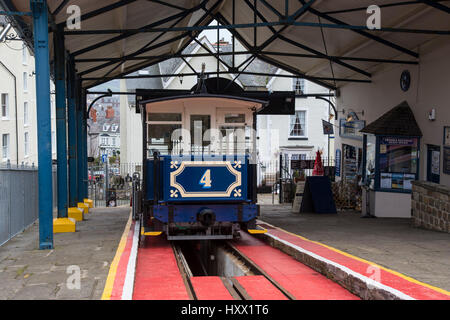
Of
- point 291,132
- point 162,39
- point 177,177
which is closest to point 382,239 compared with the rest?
point 177,177

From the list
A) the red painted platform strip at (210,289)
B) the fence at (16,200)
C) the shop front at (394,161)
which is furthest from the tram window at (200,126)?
the shop front at (394,161)

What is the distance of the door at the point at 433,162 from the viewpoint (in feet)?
45.0

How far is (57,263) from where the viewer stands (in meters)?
8.03

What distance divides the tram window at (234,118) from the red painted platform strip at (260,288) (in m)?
3.60

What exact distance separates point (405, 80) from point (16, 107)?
19806mm

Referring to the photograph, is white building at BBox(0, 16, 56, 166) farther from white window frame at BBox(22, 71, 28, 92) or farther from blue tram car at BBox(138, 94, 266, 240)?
blue tram car at BBox(138, 94, 266, 240)

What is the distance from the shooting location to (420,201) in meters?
12.5

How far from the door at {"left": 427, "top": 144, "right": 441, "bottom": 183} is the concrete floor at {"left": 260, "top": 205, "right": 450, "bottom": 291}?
1.38 metres

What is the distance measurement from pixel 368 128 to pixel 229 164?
740 centimetres

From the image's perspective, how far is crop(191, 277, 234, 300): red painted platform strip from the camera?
6586 mm

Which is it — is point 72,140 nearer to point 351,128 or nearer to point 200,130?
point 200,130

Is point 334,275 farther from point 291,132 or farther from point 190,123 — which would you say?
point 291,132

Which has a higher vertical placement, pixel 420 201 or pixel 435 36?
pixel 435 36

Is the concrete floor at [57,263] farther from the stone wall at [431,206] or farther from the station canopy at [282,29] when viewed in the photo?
the stone wall at [431,206]
